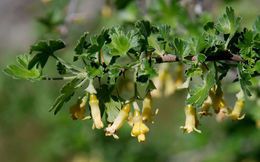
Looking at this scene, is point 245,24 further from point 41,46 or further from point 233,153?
point 41,46

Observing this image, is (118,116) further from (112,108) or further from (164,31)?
(164,31)

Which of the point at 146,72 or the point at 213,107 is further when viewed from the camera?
the point at 213,107

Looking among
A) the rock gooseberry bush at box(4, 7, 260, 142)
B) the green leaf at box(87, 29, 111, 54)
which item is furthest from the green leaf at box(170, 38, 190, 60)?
the green leaf at box(87, 29, 111, 54)

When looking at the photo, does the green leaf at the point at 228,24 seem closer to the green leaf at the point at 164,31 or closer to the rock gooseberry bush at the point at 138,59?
the rock gooseberry bush at the point at 138,59

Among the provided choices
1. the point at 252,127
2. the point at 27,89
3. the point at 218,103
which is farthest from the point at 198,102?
the point at 27,89

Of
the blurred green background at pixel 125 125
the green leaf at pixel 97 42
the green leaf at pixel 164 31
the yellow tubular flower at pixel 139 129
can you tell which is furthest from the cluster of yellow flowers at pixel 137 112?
the blurred green background at pixel 125 125

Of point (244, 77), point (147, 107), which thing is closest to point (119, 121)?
point (147, 107)

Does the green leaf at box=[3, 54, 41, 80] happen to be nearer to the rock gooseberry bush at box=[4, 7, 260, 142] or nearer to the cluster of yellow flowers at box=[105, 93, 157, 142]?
the rock gooseberry bush at box=[4, 7, 260, 142]
